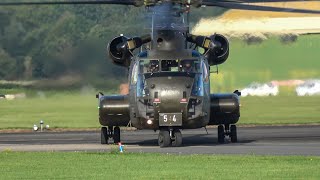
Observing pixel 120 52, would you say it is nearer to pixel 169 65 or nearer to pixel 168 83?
pixel 169 65

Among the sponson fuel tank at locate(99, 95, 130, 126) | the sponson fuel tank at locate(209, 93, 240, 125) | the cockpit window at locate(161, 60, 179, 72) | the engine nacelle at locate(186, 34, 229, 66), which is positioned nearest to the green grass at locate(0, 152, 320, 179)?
the cockpit window at locate(161, 60, 179, 72)

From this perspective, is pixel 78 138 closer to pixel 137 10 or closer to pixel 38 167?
pixel 137 10

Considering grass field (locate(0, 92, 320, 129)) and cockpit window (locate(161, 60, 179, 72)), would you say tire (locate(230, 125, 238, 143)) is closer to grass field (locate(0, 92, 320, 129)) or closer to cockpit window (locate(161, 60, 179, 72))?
cockpit window (locate(161, 60, 179, 72))

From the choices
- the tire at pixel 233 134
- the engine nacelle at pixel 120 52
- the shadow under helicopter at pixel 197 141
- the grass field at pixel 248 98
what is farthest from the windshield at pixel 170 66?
the grass field at pixel 248 98

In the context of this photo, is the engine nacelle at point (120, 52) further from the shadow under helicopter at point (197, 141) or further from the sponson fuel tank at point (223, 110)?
the sponson fuel tank at point (223, 110)

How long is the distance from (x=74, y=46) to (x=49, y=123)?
35.0 feet

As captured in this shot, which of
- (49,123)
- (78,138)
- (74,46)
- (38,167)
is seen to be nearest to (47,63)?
(74,46)

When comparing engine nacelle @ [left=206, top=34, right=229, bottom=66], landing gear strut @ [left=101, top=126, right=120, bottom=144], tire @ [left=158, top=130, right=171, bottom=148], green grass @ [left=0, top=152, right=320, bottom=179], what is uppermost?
engine nacelle @ [left=206, top=34, right=229, bottom=66]

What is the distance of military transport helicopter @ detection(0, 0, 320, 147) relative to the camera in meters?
34.3

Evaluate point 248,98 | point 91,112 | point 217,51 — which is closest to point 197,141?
point 217,51

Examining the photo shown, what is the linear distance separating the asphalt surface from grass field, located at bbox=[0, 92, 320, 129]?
4.19 meters

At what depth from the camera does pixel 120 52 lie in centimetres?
3747

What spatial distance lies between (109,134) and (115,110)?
1.94 metres

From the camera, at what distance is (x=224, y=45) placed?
38156mm
